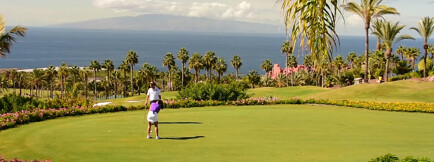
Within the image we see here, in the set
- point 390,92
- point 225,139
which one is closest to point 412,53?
point 390,92

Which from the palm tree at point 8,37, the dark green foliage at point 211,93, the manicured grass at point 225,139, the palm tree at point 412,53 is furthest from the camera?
the palm tree at point 412,53

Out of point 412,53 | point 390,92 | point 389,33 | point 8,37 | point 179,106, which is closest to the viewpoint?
point 8,37

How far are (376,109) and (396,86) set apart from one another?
1628 centimetres

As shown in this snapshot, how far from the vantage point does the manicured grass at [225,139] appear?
12.0 metres

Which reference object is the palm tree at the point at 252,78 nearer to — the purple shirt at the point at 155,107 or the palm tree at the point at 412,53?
the palm tree at the point at 412,53

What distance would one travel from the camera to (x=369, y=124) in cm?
1836

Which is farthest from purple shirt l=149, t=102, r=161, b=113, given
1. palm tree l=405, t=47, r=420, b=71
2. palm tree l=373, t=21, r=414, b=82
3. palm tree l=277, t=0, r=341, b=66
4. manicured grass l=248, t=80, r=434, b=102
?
palm tree l=405, t=47, r=420, b=71

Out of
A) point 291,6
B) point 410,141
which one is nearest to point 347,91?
point 410,141

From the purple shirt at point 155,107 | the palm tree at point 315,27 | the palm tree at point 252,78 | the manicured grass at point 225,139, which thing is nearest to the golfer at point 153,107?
the purple shirt at point 155,107

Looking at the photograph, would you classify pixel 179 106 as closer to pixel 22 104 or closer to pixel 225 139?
pixel 22 104

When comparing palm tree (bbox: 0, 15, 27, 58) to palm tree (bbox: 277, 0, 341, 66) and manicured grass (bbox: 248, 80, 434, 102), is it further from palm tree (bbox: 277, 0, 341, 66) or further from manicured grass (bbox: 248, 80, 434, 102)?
manicured grass (bbox: 248, 80, 434, 102)

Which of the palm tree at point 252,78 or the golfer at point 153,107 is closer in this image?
the golfer at point 153,107

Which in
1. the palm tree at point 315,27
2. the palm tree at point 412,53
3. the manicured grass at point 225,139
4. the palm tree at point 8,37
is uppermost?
the palm tree at point 412,53

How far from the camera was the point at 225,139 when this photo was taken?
14.2m
